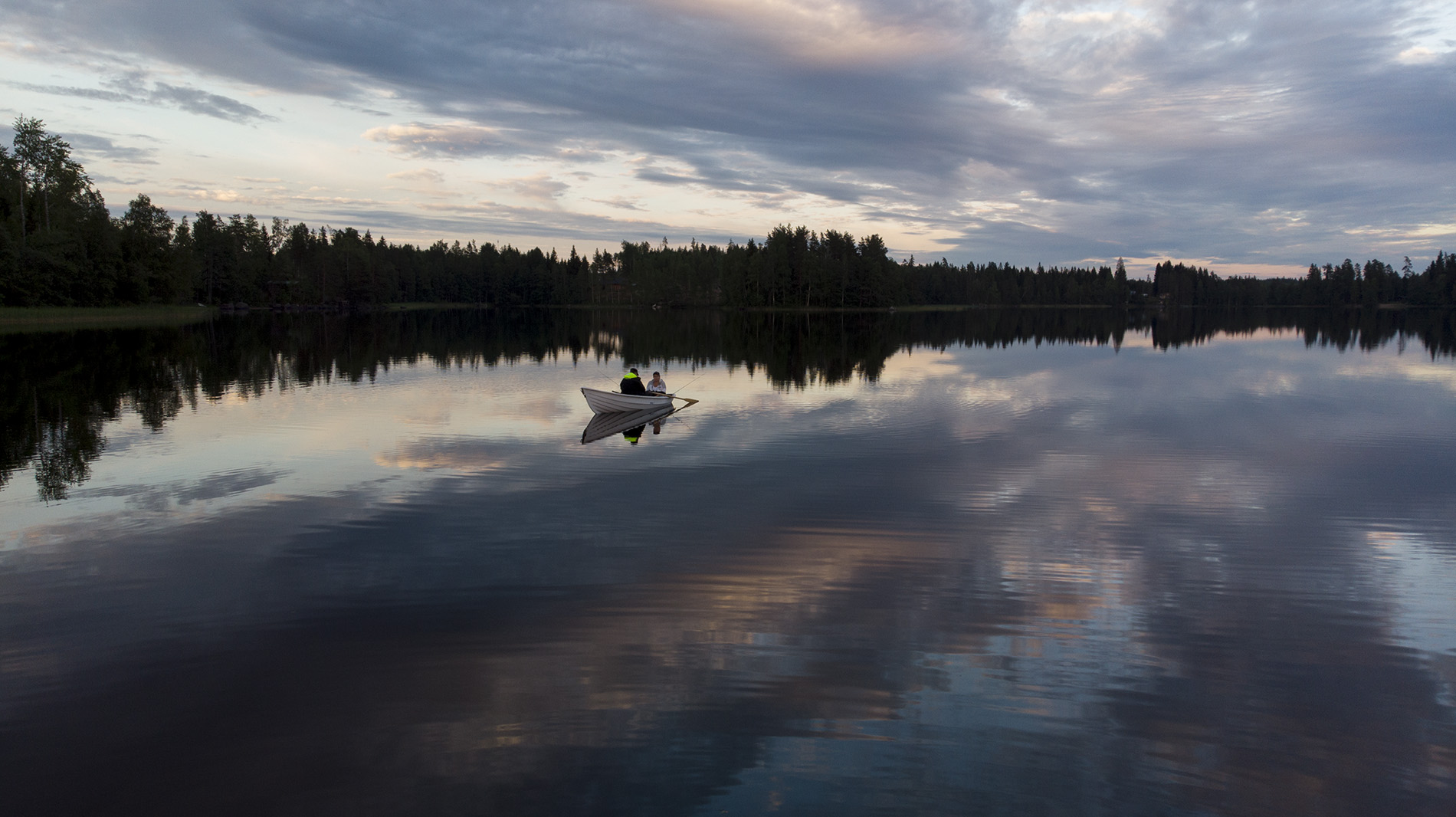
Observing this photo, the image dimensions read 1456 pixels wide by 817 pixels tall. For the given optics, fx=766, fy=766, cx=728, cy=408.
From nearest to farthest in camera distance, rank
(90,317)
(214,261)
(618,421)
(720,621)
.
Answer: (720,621) < (618,421) < (90,317) < (214,261)

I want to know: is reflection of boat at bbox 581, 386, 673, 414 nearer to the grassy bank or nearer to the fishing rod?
the fishing rod

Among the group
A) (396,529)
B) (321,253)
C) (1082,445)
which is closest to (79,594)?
(396,529)

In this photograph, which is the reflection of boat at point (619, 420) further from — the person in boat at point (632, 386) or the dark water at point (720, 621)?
the dark water at point (720, 621)

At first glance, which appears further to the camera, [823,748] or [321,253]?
[321,253]

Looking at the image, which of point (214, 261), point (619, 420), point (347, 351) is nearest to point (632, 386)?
point (619, 420)

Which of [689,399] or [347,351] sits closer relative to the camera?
[689,399]

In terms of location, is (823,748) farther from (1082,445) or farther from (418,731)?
(1082,445)

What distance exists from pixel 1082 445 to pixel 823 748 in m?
20.4

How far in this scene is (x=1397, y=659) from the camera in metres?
10.3

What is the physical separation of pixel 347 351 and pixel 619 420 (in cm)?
4035

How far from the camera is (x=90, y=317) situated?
→ 8700 centimetres

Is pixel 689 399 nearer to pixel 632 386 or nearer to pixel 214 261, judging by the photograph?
pixel 632 386

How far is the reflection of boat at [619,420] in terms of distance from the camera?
27.1 metres

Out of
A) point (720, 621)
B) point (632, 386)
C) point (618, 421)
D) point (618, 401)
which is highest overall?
point (632, 386)
